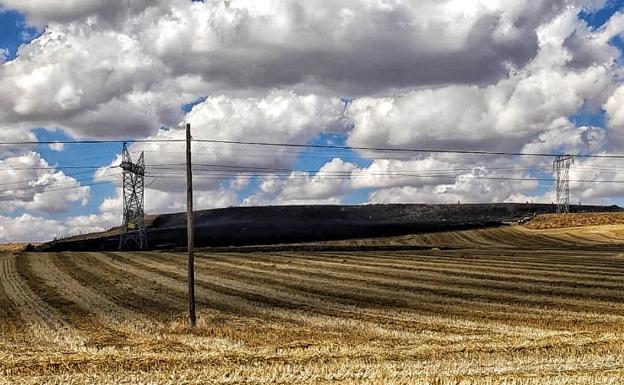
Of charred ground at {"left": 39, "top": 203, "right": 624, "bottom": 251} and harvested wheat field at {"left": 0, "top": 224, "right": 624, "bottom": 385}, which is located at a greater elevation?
charred ground at {"left": 39, "top": 203, "right": 624, "bottom": 251}

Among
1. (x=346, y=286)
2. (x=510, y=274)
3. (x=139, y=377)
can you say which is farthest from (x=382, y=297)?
(x=139, y=377)

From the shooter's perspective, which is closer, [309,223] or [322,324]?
[322,324]

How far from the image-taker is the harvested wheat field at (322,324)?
57.7 feet

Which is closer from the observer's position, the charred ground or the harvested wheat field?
the harvested wheat field

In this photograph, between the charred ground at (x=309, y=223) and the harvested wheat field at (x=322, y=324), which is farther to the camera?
the charred ground at (x=309, y=223)

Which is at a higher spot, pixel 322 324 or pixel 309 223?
pixel 309 223

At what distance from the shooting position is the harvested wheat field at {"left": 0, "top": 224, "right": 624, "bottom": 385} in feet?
57.7

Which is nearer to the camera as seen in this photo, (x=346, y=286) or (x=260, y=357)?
(x=260, y=357)

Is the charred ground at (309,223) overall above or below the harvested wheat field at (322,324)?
above

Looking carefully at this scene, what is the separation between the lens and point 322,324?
2703 centimetres

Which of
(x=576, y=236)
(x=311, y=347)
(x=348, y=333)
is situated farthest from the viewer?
(x=576, y=236)

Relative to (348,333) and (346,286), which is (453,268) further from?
(348,333)

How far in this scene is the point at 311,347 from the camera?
21250 millimetres

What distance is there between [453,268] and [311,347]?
3134cm
